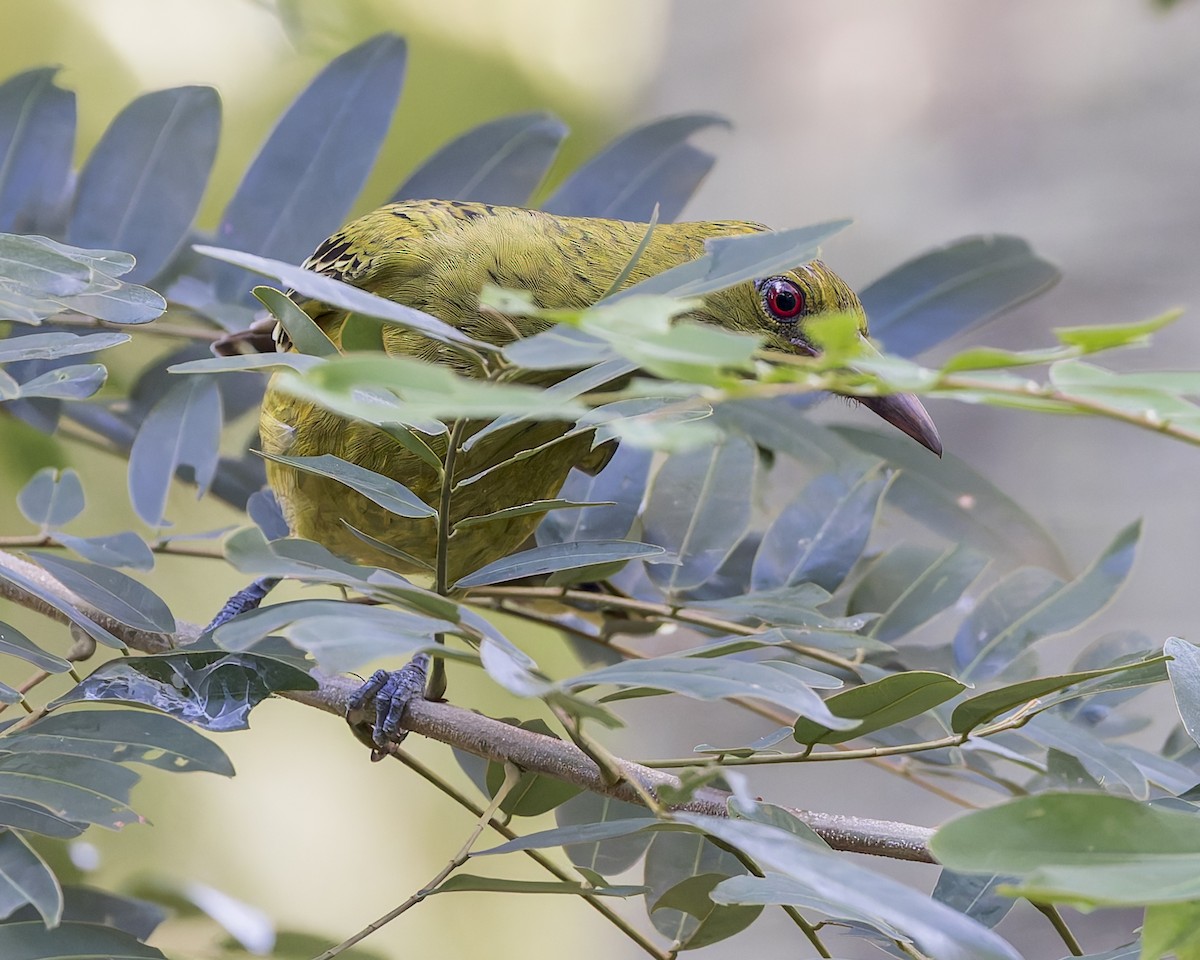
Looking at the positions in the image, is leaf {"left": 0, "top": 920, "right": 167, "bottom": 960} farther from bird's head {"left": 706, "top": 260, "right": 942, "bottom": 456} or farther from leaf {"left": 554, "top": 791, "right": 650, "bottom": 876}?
bird's head {"left": 706, "top": 260, "right": 942, "bottom": 456}

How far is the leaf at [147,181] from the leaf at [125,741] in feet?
2.56

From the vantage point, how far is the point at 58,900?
734mm

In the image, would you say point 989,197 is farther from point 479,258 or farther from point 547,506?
point 547,506

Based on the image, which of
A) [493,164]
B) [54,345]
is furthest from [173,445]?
[493,164]

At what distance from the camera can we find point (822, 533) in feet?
4.30

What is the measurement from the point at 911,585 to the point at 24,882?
981 mm

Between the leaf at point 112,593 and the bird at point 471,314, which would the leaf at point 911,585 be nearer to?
the bird at point 471,314

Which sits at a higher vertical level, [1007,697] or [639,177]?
[639,177]

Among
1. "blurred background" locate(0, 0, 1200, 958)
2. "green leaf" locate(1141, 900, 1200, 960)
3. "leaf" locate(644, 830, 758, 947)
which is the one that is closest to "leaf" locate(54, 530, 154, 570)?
"leaf" locate(644, 830, 758, 947)

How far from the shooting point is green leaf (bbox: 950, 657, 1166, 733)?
704 millimetres

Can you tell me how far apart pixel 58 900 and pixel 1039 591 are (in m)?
0.99

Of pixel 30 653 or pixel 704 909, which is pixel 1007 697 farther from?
pixel 30 653

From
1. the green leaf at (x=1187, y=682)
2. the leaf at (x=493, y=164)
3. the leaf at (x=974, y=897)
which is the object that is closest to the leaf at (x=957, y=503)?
the leaf at (x=493, y=164)

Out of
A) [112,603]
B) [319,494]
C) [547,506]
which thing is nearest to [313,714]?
[319,494]
